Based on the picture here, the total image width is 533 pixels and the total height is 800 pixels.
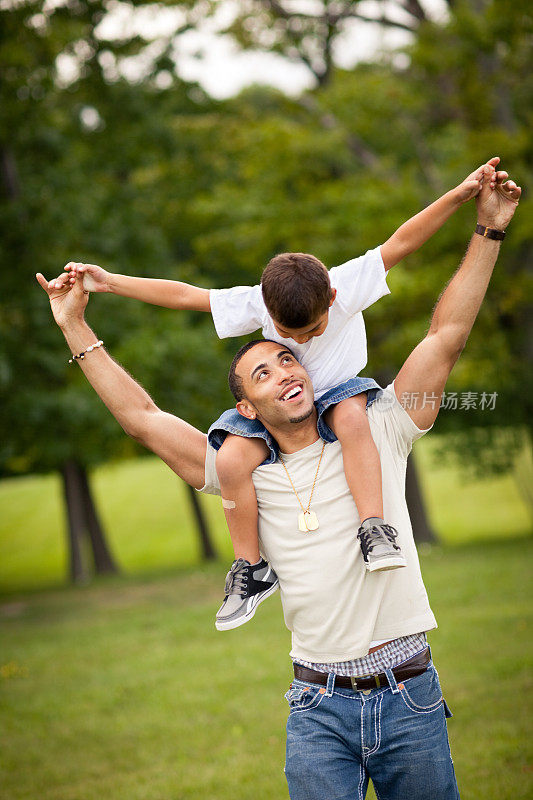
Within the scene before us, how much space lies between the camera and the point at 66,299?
2.76 m

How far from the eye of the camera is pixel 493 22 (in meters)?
11.4

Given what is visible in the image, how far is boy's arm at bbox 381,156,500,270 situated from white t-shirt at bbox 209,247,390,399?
0.20 ft

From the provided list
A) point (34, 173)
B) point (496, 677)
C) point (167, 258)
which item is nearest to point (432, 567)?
point (496, 677)

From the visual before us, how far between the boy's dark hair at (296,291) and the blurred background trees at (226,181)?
10265 millimetres

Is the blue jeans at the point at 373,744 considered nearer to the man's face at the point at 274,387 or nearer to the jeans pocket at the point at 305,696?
the jeans pocket at the point at 305,696

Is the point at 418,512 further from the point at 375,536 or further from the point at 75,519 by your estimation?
the point at 375,536

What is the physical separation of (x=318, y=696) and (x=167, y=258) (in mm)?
14709

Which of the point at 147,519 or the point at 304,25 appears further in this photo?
the point at 147,519

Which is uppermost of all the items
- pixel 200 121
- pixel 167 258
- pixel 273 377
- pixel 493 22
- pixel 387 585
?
pixel 200 121

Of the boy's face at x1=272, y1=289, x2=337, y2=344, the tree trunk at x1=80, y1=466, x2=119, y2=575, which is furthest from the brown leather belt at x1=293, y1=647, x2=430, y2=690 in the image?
the tree trunk at x1=80, y1=466, x2=119, y2=575

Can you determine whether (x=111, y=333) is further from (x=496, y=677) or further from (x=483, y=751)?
(x=483, y=751)

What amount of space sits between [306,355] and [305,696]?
109cm

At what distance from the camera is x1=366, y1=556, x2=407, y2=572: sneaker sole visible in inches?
93.1

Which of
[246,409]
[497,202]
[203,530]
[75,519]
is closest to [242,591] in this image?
[246,409]
